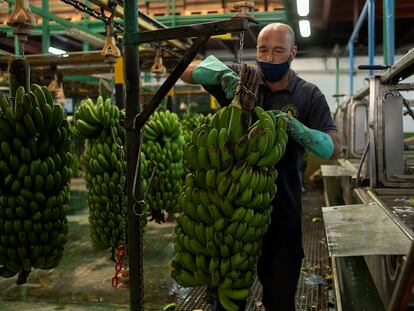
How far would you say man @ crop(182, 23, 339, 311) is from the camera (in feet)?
8.27

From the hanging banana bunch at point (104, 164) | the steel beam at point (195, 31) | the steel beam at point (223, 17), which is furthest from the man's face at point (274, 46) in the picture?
the steel beam at point (223, 17)

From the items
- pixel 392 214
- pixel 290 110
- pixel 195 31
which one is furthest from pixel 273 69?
pixel 392 214

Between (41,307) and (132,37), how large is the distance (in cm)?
280

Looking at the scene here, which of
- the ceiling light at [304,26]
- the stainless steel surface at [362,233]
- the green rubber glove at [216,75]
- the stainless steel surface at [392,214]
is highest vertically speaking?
the ceiling light at [304,26]

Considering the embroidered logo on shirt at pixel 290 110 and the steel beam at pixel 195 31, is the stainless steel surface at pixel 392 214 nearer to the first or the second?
the embroidered logo on shirt at pixel 290 110

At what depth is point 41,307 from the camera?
13.5ft

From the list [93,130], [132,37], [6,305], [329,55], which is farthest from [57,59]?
[329,55]

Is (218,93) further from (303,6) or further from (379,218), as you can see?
(303,6)

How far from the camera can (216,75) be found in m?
2.51

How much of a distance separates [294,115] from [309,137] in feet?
1.03

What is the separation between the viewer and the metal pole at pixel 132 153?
2.33 meters

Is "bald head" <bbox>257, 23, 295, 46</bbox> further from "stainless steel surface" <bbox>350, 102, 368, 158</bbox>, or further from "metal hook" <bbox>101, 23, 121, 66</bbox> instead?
"stainless steel surface" <bbox>350, 102, 368, 158</bbox>

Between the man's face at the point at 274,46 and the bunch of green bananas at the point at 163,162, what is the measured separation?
336 cm

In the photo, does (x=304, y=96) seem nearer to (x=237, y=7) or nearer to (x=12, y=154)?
(x=237, y=7)
